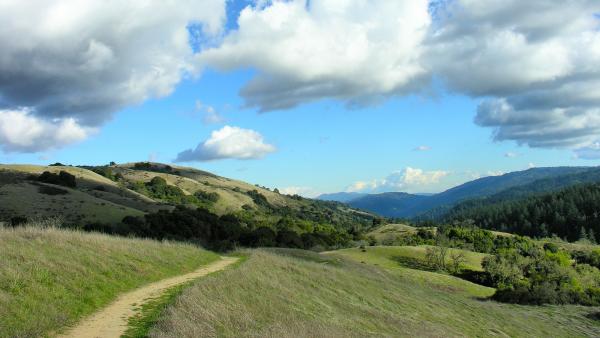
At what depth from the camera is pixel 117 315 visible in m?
15.5

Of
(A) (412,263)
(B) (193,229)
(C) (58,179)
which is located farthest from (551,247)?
(C) (58,179)

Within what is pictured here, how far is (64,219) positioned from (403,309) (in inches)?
2096

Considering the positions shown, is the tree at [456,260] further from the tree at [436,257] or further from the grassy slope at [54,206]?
the grassy slope at [54,206]

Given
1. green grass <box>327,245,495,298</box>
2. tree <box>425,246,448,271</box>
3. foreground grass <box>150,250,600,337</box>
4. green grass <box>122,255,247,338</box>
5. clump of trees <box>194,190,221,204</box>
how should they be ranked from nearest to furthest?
1. green grass <box>122,255,247,338</box>
2. foreground grass <box>150,250,600,337</box>
3. green grass <box>327,245,495,298</box>
4. tree <box>425,246,448,271</box>
5. clump of trees <box>194,190,221,204</box>

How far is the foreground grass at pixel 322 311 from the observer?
51.2 ft

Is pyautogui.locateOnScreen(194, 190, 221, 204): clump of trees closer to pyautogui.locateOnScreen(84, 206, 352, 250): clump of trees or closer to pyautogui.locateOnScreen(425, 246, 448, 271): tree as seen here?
pyautogui.locateOnScreen(84, 206, 352, 250): clump of trees

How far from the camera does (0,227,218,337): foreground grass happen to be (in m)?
13.6

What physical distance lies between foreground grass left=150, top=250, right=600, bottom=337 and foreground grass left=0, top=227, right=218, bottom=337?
121 inches

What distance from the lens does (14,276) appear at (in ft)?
50.6

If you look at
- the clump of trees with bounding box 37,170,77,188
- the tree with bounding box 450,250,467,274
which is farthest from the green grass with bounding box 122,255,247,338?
the clump of trees with bounding box 37,170,77,188

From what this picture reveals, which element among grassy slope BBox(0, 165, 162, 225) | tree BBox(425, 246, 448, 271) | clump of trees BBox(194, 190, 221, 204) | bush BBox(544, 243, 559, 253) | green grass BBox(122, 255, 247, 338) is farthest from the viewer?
clump of trees BBox(194, 190, 221, 204)

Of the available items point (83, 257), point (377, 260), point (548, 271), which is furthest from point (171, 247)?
point (548, 271)

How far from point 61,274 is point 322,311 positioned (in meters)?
11.3

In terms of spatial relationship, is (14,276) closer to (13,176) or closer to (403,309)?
(403,309)
